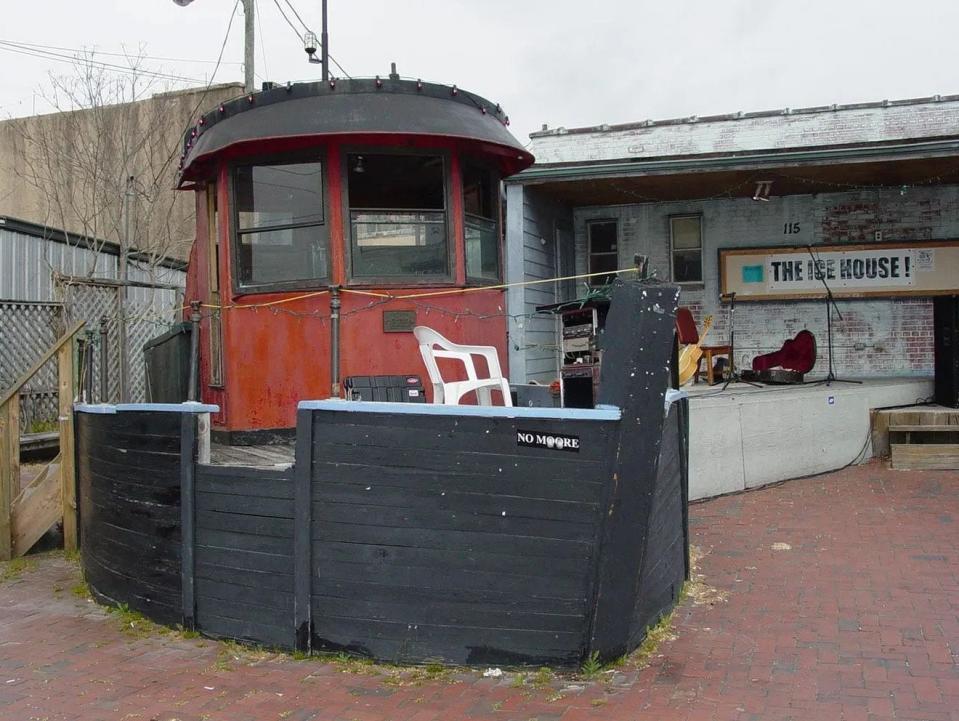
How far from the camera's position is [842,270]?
1320cm

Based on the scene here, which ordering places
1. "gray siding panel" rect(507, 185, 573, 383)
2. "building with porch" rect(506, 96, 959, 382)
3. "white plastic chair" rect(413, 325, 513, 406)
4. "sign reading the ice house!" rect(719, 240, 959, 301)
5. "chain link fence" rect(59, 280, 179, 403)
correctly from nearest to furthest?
"white plastic chair" rect(413, 325, 513, 406) < "chain link fence" rect(59, 280, 179, 403) < "gray siding panel" rect(507, 185, 573, 383) < "building with porch" rect(506, 96, 959, 382) < "sign reading the ice house!" rect(719, 240, 959, 301)

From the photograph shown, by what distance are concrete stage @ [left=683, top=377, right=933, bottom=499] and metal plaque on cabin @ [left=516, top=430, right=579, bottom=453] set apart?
4.85 meters

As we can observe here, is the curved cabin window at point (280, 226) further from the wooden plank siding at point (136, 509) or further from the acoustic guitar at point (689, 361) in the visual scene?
the acoustic guitar at point (689, 361)

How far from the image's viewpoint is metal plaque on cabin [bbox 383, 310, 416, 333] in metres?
6.32

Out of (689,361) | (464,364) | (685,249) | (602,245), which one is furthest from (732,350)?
(464,364)

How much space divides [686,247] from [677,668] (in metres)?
9.98

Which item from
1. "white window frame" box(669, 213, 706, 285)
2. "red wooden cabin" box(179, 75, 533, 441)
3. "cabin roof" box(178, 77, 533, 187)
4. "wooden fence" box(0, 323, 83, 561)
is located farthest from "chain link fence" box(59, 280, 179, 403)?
"white window frame" box(669, 213, 706, 285)

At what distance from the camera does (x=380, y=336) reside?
6.32m

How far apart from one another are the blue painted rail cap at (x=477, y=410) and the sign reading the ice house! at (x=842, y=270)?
9.66 meters

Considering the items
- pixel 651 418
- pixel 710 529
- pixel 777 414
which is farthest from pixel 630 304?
pixel 777 414

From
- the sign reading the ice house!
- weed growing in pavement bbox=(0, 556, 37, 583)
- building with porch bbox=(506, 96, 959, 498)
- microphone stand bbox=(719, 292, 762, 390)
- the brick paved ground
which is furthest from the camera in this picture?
the sign reading the ice house!

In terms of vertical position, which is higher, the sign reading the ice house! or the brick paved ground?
the sign reading the ice house!

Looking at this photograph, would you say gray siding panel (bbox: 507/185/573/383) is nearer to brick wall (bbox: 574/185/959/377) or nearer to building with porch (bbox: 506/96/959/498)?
building with porch (bbox: 506/96/959/498)

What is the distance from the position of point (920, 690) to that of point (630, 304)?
2.25 meters
